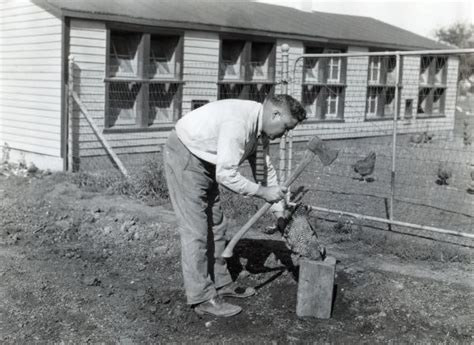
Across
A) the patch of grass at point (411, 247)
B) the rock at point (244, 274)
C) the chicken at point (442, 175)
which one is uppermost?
the chicken at point (442, 175)

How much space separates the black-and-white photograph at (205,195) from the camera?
13.4 feet

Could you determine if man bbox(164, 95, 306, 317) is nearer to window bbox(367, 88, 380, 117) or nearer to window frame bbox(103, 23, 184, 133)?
window frame bbox(103, 23, 184, 133)

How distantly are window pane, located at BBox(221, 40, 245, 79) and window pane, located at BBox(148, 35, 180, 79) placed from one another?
1754mm

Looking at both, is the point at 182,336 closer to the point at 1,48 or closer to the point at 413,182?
the point at 413,182

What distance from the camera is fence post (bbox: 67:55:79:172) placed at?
10.0 m

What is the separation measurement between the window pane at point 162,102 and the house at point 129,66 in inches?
0.8

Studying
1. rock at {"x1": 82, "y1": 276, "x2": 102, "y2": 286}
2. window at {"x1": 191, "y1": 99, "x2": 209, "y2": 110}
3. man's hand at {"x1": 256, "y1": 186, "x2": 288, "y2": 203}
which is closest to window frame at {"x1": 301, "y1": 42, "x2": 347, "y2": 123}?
window at {"x1": 191, "y1": 99, "x2": 209, "y2": 110}

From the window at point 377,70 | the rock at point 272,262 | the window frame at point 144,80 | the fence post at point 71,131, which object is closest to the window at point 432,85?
the window at point 377,70

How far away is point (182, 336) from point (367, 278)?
Result: 183 cm

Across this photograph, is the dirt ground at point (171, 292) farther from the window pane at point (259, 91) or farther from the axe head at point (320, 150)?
the window pane at point (259, 91)

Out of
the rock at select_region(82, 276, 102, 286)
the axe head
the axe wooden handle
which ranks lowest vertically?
the rock at select_region(82, 276, 102, 286)

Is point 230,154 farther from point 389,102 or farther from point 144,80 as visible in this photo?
point 389,102

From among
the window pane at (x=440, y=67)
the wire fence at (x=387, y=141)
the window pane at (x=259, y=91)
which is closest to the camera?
the wire fence at (x=387, y=141)

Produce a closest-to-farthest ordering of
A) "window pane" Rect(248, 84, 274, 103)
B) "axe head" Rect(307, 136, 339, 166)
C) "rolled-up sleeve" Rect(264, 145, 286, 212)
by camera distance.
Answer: "axe head" Rect(307, 136, 339, 166) → "rolled-up sleeve" Rect(264, 145, 286, 212) → "window pane" Rect(248, 84, 274, 103)
